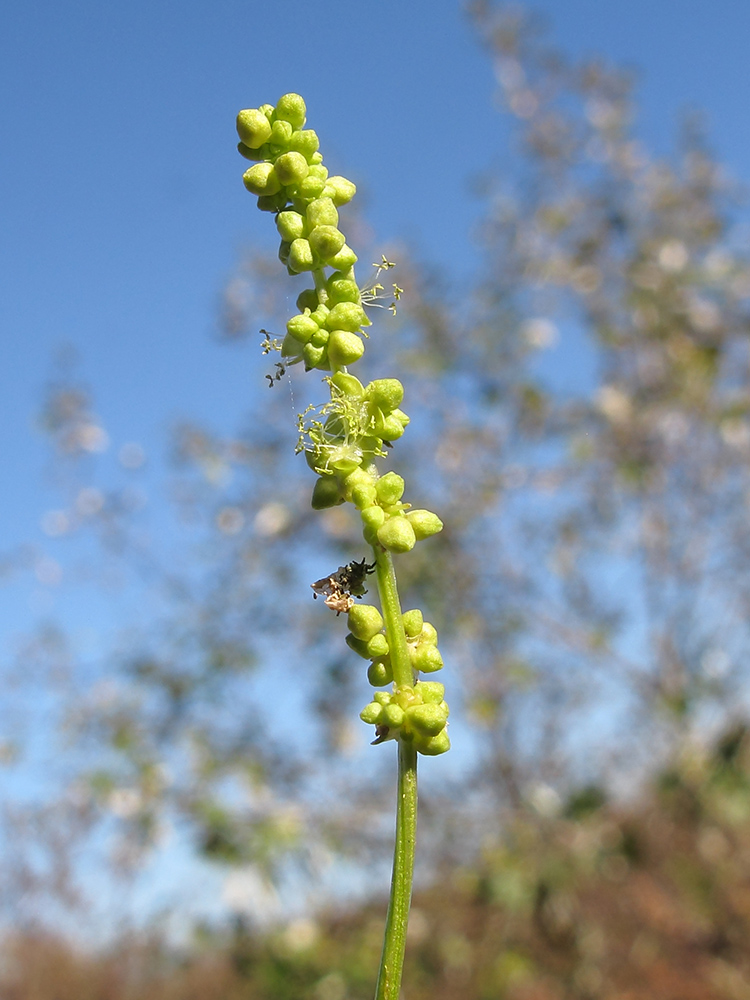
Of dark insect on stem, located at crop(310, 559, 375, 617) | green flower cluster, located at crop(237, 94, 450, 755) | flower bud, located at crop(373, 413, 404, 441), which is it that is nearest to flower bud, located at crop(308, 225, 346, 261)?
green flower cluster, located at crop(237, 94, 450, 755)

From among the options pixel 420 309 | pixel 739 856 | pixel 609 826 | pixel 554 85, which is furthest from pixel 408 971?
pixel 554 85

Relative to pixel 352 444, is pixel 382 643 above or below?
below

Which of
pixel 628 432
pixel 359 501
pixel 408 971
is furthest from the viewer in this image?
pixel 408 971

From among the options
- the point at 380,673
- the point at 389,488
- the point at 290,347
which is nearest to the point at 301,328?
the point at 290,347

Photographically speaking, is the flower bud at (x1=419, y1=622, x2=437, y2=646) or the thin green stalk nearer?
the thin green stalk

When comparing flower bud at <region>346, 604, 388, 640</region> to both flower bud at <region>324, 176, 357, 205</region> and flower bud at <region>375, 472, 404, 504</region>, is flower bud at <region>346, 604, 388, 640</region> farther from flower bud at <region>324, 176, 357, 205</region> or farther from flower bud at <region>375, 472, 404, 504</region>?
flower bud at <region>324, 176, 357, 205</region>

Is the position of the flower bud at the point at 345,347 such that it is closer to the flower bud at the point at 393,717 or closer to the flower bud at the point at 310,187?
the flower bud at the point at 310,187

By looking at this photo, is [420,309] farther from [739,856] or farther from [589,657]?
[739,856]

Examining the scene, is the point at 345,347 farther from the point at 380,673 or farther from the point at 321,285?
the point at 380,673
